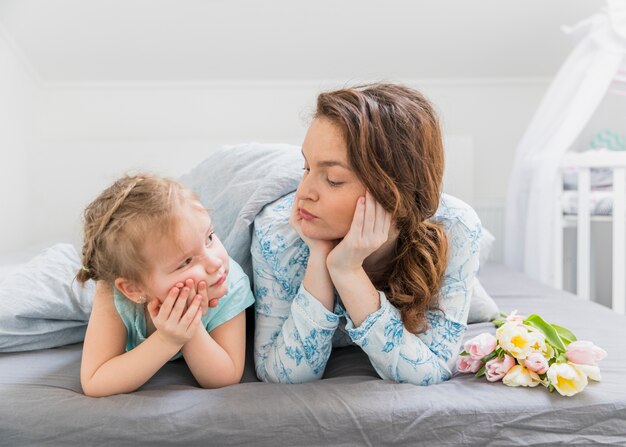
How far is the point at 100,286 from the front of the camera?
3.64ft

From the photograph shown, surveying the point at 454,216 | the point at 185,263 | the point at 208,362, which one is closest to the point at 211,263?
the point at 185,263

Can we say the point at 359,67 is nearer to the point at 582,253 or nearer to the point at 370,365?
the point at 582,253

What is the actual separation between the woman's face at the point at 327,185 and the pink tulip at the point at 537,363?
356mm

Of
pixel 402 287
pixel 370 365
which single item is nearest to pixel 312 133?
pixel 402 287

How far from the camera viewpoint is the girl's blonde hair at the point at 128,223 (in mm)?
983

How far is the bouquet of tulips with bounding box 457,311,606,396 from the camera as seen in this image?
100 centimetres

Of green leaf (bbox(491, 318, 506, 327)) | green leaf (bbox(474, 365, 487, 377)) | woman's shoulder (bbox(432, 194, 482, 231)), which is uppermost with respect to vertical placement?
woman's shoulder (bbox(432, 194, 482, 231))

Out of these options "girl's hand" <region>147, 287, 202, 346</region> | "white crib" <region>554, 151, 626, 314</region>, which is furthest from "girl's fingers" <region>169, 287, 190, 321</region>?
"white crib" <region>554, 151, 626, 314</region>

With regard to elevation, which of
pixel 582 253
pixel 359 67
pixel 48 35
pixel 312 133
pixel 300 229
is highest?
pixel 48 35

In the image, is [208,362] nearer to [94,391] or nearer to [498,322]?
[94,391]

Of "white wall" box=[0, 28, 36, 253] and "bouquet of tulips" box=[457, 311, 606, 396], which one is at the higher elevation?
"white wall" box=[0, 28, 36, 253]

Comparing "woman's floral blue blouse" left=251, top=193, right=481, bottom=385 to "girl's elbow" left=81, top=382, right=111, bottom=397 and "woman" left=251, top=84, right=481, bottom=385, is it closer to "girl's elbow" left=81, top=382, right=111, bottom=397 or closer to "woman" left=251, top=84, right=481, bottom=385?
"woman" left=251, top=84, right=481, bottom=385

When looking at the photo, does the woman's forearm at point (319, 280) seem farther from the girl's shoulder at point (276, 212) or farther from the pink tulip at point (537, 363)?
the pink tulip at point (537, 363)

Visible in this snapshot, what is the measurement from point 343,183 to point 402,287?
0.23 m
